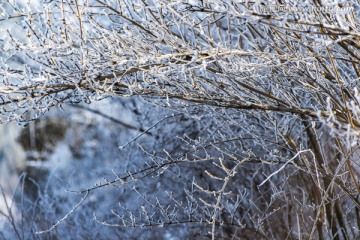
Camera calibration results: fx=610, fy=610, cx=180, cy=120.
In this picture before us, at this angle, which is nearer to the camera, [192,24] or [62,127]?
[192,24]

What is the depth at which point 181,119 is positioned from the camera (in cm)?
770

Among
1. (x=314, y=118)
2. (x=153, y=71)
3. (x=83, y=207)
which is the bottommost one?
(x=314, y=118)

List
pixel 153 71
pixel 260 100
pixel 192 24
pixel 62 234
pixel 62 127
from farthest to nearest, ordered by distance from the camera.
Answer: pixel 62 127 → pixel 62 234 → pixel 260 100 → pixel 192 24 → pixel 153 71

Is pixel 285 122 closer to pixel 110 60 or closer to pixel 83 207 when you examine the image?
pixel 110 60

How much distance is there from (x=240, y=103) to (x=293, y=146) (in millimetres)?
780

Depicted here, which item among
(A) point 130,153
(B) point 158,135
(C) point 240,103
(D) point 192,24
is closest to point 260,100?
(C) point 240,103

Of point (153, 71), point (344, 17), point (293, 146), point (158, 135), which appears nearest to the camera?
point (344, 17)

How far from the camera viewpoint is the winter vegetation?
10.2ft

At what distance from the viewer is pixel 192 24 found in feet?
10.8

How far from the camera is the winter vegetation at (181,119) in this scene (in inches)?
123

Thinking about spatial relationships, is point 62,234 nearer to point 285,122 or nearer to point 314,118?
point 285,122

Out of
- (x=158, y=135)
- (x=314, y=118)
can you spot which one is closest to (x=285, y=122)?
(x=314, y=118)

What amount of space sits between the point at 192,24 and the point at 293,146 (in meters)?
1.26

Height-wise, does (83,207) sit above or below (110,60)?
above
